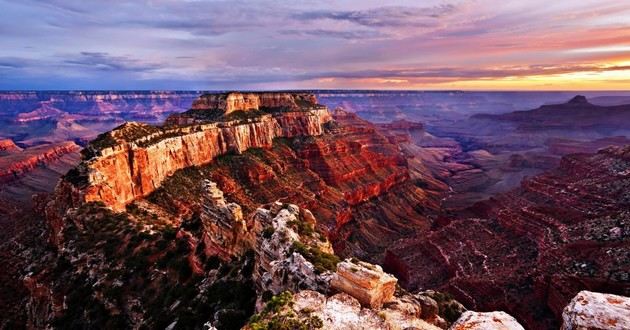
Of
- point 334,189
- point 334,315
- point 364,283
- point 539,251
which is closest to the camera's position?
point 334,315

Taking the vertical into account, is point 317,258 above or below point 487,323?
below

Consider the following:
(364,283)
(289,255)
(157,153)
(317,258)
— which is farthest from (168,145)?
(364,283)

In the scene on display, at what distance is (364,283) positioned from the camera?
72.3 ft

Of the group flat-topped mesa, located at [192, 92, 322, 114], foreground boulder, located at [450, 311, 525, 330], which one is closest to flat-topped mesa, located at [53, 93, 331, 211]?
flat-topped mesa, located at [192, 92, 322, 114]

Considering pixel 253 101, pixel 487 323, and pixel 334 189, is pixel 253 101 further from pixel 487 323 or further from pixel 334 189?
pixel 487 323

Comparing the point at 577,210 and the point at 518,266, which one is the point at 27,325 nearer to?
the point at 518,266

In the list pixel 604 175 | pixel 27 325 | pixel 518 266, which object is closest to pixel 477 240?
pixel 518 266

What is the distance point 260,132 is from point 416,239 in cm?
5802

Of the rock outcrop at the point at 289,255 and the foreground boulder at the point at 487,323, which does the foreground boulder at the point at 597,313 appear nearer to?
the foreground boulder at the point at 487,323

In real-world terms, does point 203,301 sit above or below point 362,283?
below

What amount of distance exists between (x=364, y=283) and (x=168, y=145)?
2780 inches

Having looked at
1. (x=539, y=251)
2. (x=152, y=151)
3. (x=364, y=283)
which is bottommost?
(x=539, y=251)

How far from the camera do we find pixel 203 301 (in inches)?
1287

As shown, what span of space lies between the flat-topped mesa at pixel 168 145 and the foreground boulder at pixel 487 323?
173 feet
